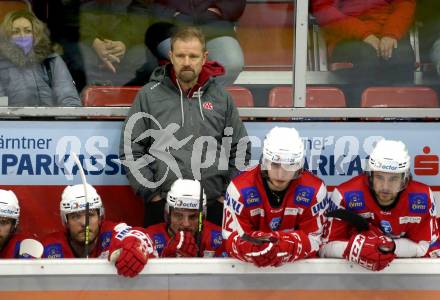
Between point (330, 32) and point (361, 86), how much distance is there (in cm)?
35

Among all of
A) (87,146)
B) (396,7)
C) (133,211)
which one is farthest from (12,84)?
(396,7)

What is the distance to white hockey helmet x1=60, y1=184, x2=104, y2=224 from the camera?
546 centimetres

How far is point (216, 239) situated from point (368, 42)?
1.44 metres

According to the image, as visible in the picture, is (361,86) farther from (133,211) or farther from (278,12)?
(133,211)

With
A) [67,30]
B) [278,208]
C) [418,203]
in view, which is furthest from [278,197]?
[67,30]

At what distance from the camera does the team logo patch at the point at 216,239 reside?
5461 mm

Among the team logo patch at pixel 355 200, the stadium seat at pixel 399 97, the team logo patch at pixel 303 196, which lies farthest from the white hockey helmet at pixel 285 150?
the stadium seat at pixel 399 97

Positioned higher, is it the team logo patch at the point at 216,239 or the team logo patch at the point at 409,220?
the team logo patch at the point at 409,220

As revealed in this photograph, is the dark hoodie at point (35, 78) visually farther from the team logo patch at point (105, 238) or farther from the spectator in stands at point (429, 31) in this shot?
the spectator in stands at point (429, 31)

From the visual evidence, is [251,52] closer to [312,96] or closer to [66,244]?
[312,96]

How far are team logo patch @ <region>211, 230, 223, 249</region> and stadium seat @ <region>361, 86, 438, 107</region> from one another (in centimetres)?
117

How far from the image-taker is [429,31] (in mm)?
5945

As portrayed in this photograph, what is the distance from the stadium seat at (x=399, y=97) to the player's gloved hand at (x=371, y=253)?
1477 millimetres

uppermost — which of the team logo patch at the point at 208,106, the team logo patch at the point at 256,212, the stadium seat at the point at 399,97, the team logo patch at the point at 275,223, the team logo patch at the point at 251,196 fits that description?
the stadium seat at the point at 399,97
